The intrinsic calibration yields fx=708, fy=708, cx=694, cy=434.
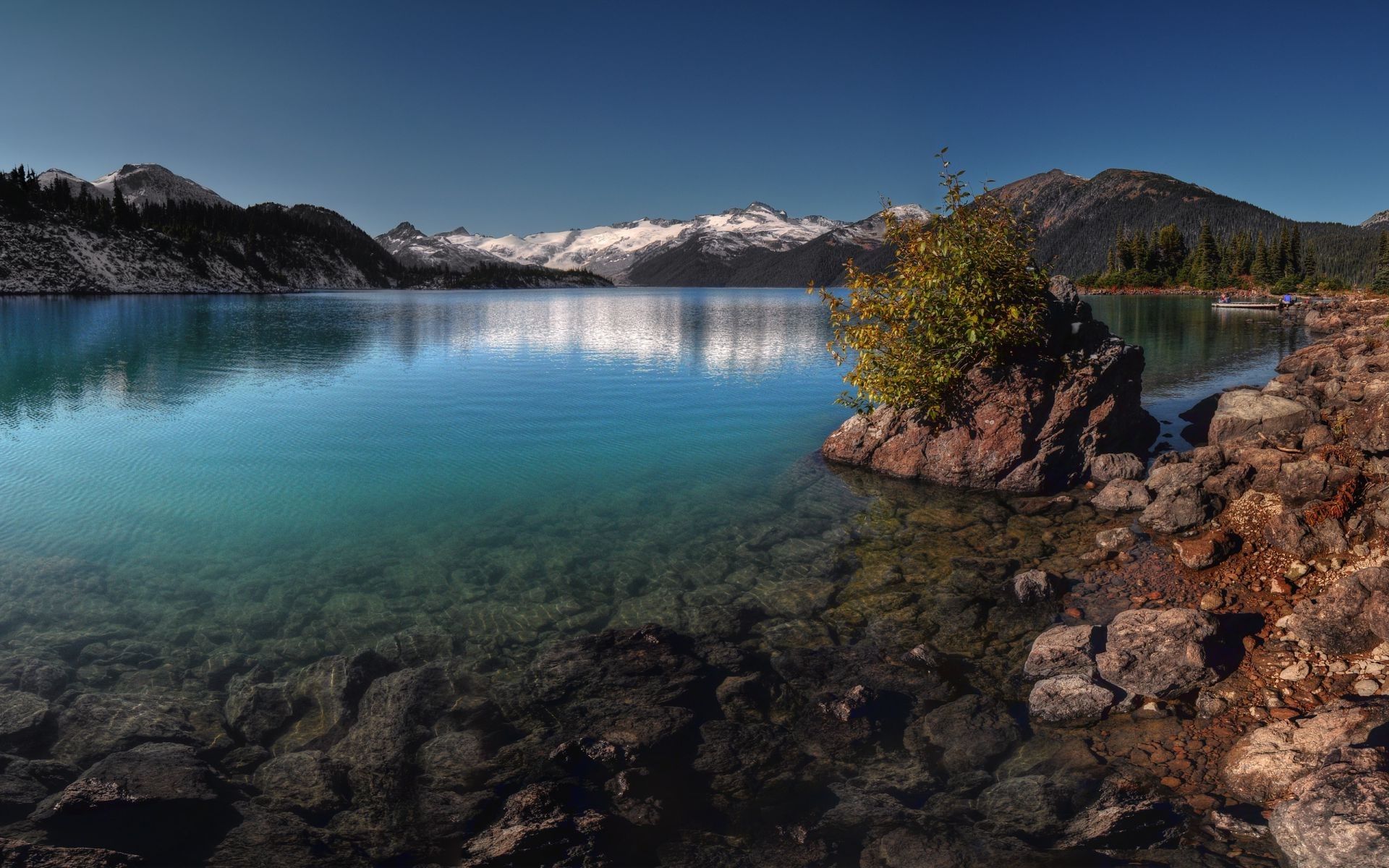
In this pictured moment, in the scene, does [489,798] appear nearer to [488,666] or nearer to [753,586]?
[488,666]

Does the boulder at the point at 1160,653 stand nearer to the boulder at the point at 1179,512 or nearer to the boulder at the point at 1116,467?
the boulder at the point at 1179,512

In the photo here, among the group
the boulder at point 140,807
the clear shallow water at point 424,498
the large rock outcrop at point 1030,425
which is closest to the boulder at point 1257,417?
the large rock outcrop at point 1030,425

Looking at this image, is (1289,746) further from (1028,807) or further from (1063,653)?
(1028,807)

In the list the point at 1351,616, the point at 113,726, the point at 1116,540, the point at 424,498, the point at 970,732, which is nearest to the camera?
the point at 970,732

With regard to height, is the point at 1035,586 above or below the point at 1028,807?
above

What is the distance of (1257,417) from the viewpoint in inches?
866

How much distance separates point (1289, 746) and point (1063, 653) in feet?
10.4

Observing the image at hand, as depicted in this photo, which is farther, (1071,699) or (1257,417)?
(1257,417)

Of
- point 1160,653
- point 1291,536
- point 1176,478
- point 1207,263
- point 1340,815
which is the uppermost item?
point 1207,263

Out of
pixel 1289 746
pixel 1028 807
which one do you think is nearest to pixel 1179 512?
pixel 1289 746

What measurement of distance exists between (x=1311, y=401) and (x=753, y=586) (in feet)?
67.6

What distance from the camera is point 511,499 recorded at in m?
21.5

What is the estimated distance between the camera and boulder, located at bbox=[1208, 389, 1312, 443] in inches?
843

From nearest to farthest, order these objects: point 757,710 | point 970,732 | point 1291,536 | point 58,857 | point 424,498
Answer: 1. point 58,857
2. point 970,732
3. point 757,710
4. point 1291,536
5. point 424,498
